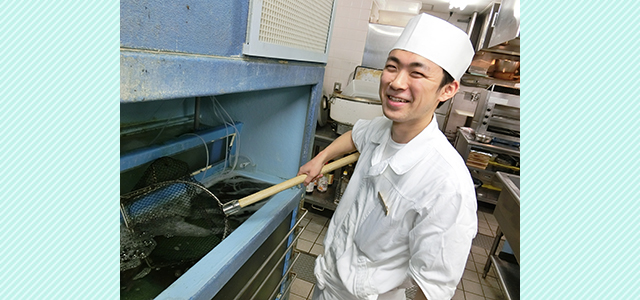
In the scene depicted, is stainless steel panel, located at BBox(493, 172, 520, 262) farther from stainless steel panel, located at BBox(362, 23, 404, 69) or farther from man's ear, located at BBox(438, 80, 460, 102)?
stainless steel panel, located at BBox(362, 23, 404, 69)

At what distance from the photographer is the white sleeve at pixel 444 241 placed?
98cm

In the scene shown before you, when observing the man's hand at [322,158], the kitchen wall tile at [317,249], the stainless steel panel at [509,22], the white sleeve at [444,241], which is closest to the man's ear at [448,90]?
the white sleeve at [444,241]

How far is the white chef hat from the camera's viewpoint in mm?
1046

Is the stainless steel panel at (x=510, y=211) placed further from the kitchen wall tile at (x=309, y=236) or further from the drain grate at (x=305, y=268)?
the kitchen wall tile at (x=309, y=236)

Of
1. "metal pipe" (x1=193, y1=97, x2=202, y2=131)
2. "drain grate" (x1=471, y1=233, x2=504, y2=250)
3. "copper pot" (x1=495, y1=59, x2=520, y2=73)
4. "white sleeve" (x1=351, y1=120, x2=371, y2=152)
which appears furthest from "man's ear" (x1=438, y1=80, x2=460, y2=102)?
"copper pot" (x1=495, y1=59, x2=520, y2=73)

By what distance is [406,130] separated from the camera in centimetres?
120

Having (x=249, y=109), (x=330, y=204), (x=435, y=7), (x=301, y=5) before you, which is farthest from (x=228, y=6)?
(x=435, y=7)

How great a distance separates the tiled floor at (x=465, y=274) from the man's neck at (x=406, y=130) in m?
1.64

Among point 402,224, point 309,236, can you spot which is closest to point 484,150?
point 309,236

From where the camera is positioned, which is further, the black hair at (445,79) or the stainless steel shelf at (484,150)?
the stainless steel shelf at (484,150)

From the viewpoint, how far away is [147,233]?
1.11 meters

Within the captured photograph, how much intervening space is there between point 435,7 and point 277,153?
5149 mm

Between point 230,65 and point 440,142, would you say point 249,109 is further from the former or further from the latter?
point 440,142

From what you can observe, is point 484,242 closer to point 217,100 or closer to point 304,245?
point 304,245
